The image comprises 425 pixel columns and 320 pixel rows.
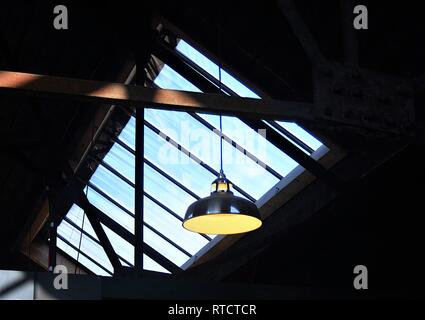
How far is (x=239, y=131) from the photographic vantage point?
825 cm

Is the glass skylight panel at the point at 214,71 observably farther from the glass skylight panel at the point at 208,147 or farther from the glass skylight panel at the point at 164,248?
the glass skylight panel at the point at 164,248

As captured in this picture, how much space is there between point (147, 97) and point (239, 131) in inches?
145

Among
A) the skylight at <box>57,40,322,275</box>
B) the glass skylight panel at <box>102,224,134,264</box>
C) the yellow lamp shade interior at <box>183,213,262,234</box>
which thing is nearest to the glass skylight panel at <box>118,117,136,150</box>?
the skylight at <box>57,40,322,275</box>

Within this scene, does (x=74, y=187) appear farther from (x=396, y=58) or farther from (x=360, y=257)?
(x=396, y=58)

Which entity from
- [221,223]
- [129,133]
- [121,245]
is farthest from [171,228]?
[221,223]

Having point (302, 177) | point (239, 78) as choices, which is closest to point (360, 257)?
point (302, 177)

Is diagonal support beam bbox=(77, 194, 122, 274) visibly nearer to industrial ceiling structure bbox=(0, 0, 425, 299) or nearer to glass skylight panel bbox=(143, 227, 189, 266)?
industrial ceiling structure bbox=(0, 0, 425, 299)

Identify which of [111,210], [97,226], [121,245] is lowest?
[97,226]

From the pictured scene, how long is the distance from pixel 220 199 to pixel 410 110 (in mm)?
Result: 1392

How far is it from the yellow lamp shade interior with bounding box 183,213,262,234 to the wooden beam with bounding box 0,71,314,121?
608mm

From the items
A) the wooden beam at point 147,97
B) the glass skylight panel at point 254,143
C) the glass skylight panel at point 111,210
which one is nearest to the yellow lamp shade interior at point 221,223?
the wooden beam at point 147,97

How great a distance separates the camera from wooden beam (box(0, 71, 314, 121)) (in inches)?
175

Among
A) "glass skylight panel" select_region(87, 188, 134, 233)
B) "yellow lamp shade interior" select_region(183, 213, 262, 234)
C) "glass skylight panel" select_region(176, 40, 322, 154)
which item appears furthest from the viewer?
"glass skylight panel" select_region(87, 188, 134, 233)

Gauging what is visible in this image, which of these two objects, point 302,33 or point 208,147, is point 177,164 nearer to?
point 208,147
